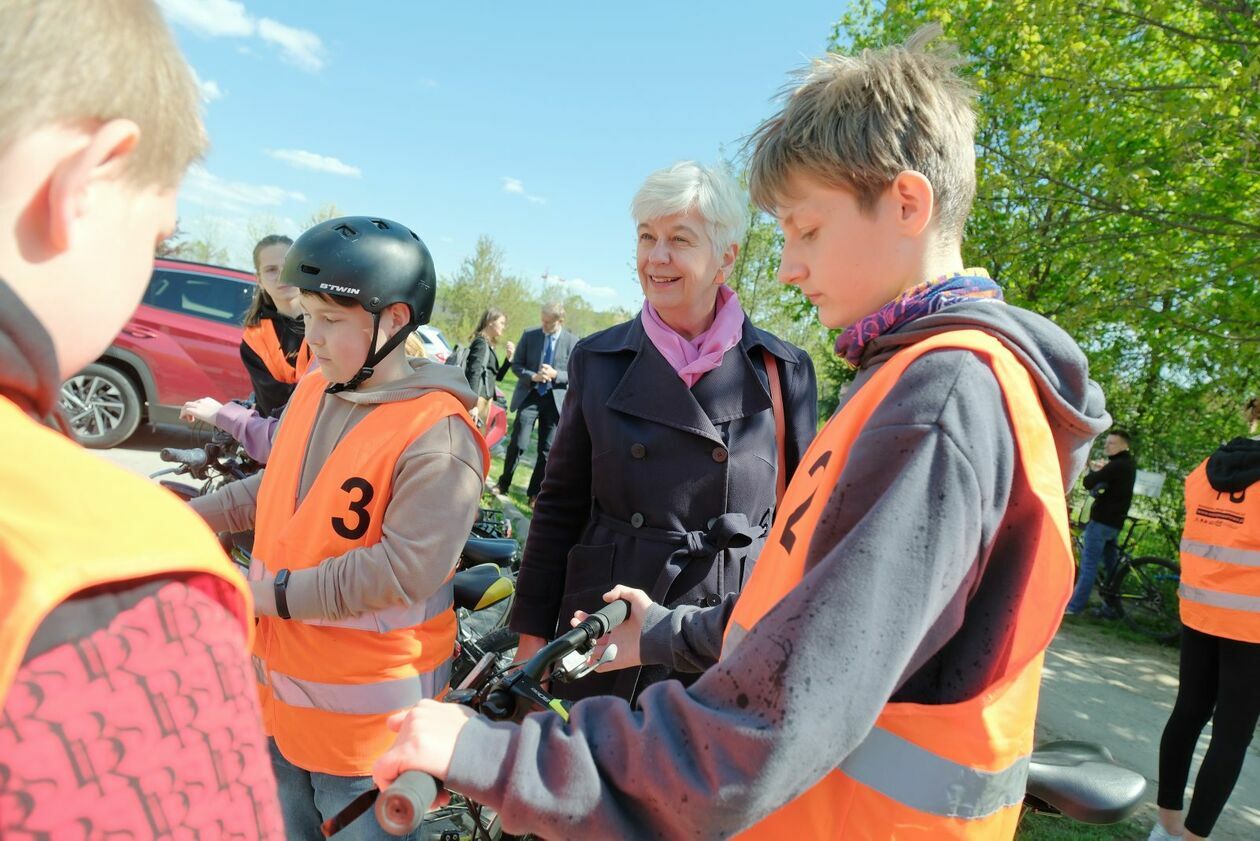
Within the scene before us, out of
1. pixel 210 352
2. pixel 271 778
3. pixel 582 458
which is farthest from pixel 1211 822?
pixel 210 352

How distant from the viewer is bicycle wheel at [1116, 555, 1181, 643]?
29.7 feet

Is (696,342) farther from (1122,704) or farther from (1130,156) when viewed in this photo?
(1130,156)

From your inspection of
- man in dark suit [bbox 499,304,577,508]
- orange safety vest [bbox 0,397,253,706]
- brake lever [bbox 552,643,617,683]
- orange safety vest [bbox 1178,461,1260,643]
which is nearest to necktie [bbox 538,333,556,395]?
man in dark suit [bbox 499,304,577,508]

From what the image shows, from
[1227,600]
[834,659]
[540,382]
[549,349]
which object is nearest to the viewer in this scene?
[834,659]

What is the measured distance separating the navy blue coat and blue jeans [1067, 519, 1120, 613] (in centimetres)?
846

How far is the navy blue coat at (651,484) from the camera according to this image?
98.8 inches

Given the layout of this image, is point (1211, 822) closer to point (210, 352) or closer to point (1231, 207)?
point (1231, 207)

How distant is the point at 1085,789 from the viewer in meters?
2.02

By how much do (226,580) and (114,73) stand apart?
495 mm

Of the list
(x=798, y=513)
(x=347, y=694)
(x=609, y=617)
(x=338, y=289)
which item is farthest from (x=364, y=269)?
(x=798, y=513)

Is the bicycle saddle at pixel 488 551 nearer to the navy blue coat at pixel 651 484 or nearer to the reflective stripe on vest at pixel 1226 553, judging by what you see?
the navy blue coat at pixel 651 484

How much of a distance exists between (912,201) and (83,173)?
3.76 ft

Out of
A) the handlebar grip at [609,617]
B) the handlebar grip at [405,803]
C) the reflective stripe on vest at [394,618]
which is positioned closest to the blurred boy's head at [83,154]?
the handlebar grip at [405,803]

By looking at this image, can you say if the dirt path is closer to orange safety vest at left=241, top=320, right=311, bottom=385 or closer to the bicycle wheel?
the bicycle wheel
